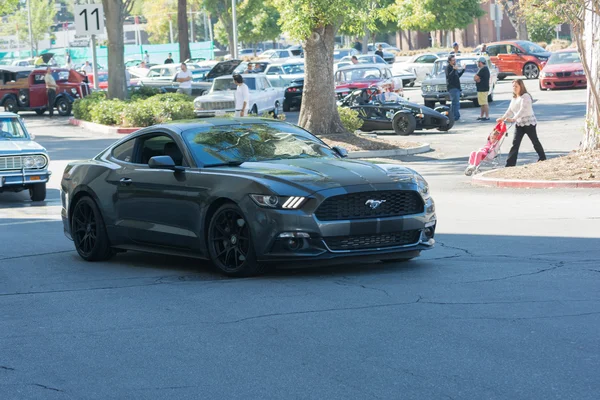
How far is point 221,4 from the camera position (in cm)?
8650

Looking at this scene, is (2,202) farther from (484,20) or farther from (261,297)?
(484,20)

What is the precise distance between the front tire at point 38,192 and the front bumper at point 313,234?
10611 mm

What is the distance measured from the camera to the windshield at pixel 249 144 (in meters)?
10.5

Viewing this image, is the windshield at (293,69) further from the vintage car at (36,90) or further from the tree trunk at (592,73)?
the tree trunk at (592,73)

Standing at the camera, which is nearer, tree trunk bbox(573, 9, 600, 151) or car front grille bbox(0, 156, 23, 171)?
car front grille bbox(0, 156, 23, 171)

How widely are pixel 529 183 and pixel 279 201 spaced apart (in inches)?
372

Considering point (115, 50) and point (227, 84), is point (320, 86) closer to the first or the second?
point (227, 84)

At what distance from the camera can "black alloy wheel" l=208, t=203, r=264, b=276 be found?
378 inches

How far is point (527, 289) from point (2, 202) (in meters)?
13.4

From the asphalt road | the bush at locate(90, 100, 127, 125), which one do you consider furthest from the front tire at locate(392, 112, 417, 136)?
the asphalt road

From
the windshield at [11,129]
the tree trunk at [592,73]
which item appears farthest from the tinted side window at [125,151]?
the tree trunk at [592,73]

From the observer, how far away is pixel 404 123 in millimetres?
28891

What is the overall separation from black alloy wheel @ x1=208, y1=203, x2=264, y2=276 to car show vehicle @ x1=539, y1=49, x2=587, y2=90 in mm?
33726

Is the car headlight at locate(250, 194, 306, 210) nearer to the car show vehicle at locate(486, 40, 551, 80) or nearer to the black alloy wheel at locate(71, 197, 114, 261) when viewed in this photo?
the black alloy wheel at locate(71, 197, 114, 261)
